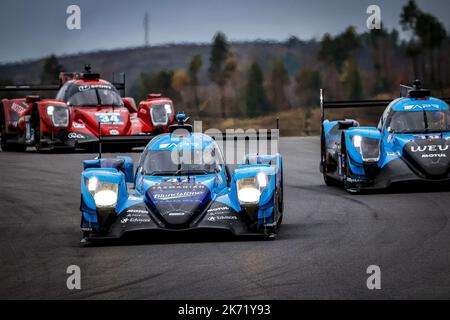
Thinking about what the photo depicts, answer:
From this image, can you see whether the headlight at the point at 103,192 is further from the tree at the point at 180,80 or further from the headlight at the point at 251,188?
the tree at the point at 180,80

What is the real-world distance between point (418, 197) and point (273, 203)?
4.33 m

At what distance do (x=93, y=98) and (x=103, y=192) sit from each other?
13.9 metres

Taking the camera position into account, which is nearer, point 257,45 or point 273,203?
point 273,203

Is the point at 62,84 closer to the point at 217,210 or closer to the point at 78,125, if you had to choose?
the point at 78,125

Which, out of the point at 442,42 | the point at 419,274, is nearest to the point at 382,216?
the point at 419,274

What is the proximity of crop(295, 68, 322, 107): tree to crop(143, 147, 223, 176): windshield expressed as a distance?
23566 mm

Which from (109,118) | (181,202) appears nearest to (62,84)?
(109,118)

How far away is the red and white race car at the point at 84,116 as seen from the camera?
25922 mm

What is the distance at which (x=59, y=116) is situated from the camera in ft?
85.2

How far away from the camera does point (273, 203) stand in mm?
13000

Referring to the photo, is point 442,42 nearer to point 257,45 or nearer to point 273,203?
point 257,45

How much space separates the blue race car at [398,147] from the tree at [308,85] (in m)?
18.8

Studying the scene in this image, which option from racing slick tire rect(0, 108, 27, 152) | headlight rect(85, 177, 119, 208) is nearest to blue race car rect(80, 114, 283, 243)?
headlight rect(85, 177, 119, 208)
